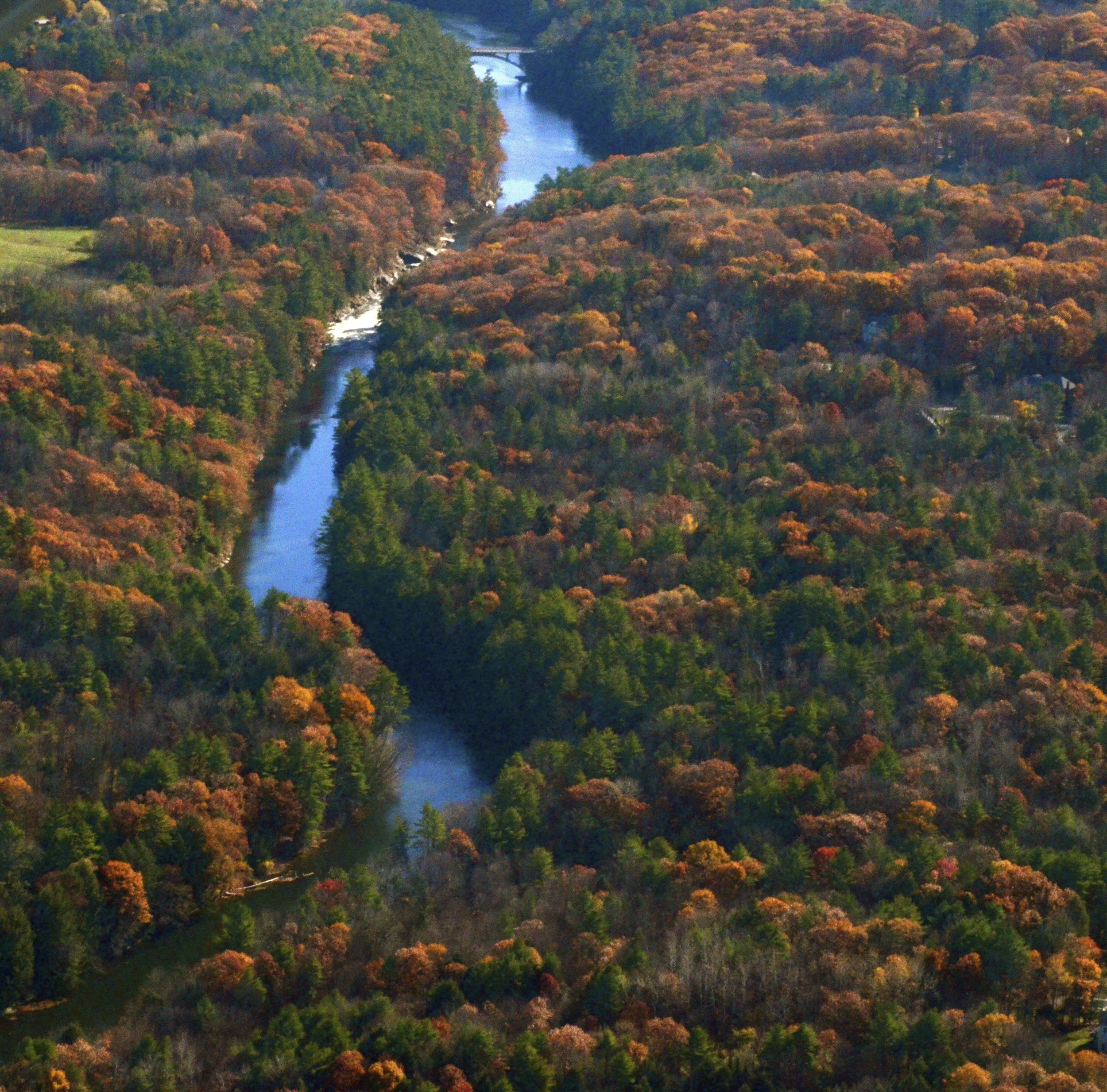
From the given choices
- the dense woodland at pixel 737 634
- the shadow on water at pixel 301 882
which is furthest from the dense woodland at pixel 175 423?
the dense woodland at pixel 737 634

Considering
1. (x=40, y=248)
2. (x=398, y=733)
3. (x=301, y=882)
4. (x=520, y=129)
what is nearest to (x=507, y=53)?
(x=520, y=129)

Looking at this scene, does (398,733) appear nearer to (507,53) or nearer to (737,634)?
(737,634)

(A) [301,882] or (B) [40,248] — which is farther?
(B) [40,248]

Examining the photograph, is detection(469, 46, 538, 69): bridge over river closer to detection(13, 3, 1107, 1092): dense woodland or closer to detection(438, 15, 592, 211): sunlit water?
detection(438, 15, 592, 211): sunlit water

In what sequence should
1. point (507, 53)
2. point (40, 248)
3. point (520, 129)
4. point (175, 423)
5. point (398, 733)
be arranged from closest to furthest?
point (398, 733), point (175, 423), point (40, 248), point (520, 129), point (507, 53)

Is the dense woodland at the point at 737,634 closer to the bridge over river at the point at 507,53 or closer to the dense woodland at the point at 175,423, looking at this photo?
the dense woodland at the point at 175,423

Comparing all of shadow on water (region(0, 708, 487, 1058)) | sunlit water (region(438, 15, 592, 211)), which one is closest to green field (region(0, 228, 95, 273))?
sunlit water (region(438, 15, 592, 211))

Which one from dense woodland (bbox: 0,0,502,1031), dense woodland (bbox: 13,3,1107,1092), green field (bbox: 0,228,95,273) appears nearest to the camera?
dense woodland (bbox: 13,3,1107,1092)
